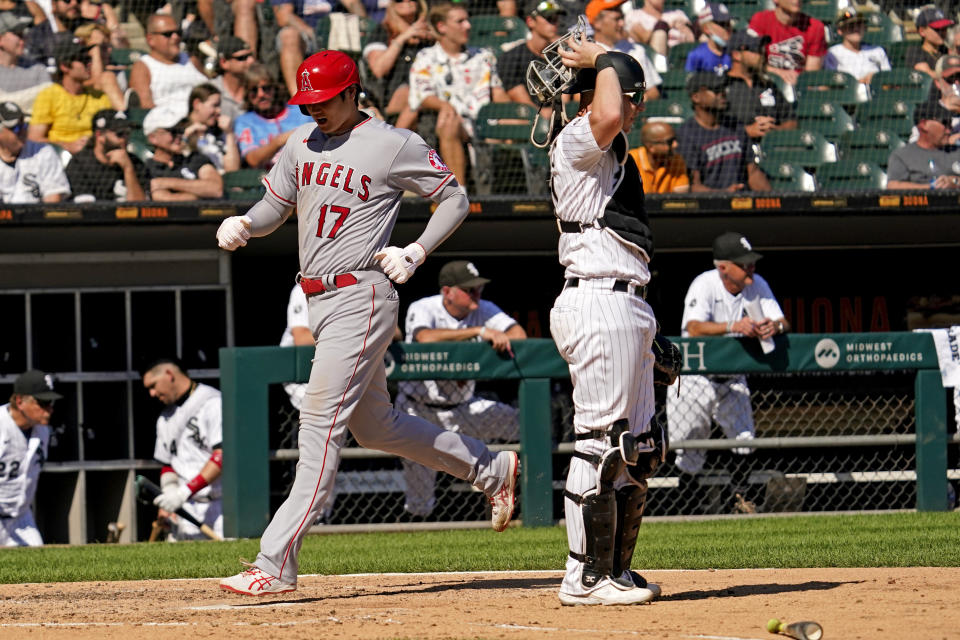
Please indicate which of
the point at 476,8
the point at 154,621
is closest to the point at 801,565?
the point at 154,621

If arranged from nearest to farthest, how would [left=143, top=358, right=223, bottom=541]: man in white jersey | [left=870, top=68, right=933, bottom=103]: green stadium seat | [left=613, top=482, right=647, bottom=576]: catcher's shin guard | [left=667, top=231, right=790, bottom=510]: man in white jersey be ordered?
1. [left=613, top=482, right=647, bottom=576]: catcher's shin guard
2. [left=667, top=231, right=790, bottom=510]: man in white jersey
3. [left=143, top=358, right=223, bottom=541]: man in white jersey
4. [left=870, top=68, right=933, bottom=103]: green stadium seat

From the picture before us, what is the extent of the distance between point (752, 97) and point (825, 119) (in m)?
0.68

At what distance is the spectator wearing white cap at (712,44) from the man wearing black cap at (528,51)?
1.15 meters

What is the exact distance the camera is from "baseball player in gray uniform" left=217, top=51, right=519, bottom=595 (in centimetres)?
452

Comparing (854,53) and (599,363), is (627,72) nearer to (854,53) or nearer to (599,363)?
(599,363)

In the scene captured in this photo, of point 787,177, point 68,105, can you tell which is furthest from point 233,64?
point 787,177

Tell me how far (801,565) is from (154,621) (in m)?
2.49

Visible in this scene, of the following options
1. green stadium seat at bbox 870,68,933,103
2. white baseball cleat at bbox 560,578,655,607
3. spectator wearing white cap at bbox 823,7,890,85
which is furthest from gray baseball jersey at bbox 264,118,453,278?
spectator wearing white cap at bbox 823,7,890,85

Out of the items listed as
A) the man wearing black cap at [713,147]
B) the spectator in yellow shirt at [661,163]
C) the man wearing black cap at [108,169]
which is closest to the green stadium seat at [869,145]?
the man wearing black cap at [713,147]

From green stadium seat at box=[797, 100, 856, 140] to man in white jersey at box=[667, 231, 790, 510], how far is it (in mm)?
2787

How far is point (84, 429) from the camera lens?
964 cm

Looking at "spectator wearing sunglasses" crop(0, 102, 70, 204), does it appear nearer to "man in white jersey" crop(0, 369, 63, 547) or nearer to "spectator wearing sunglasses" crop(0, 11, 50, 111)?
"spectator wearing sunglasses" crop(0, 11, 50, 111)

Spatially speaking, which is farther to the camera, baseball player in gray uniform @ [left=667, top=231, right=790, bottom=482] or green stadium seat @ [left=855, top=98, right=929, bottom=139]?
green stadium seat @ [left=855, top=98, right=929, bottom=139]

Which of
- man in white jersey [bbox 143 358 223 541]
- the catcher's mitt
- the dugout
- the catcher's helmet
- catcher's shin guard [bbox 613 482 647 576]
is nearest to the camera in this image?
the catcher's helmet
